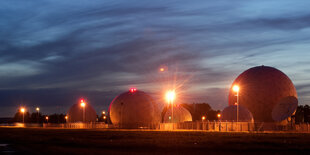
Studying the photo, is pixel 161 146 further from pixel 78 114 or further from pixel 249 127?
pixel 78 114

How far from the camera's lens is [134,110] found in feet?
296

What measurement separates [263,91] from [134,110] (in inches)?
1139

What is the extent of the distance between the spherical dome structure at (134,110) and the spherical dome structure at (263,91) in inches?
746

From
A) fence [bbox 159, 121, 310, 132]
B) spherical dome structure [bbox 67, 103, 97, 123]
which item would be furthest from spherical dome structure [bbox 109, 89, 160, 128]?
spherical dome structure [bbox 67, 103, 97, 123]

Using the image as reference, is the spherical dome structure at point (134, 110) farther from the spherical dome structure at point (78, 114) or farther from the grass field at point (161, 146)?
the grass field at point (161, 146)

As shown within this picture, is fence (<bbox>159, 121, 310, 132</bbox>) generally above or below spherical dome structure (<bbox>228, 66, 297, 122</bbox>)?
below

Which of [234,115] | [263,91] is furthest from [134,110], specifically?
[263,91]

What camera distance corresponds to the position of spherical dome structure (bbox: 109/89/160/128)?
89812mm

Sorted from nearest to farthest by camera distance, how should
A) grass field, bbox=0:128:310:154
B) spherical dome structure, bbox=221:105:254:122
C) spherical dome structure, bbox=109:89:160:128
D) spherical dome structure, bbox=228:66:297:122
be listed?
1. grass field, bbox=0:128:310:154
2. spherical dome structure, bbox=221:105:254:122
3. spherical dome structure, bbox=228:66:297:122
4. spherical dome structure, bbox=109:89:160:128

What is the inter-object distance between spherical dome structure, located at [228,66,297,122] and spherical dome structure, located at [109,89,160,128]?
18938 millimetres

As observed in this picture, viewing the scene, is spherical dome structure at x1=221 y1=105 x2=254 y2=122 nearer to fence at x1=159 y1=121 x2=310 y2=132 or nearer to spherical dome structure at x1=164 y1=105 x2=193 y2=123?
fence at x1=159 y1=121 x2=310 y2=132

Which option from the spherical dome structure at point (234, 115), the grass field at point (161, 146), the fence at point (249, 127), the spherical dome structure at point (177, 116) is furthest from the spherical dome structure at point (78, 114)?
the grass field at point (161, 146)

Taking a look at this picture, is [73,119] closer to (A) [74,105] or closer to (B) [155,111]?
(A) [74,105]

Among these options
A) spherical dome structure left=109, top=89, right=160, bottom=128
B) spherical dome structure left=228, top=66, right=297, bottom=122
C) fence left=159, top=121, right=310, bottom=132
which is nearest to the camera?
fence left=159, top=121, right=310, bottom=132
